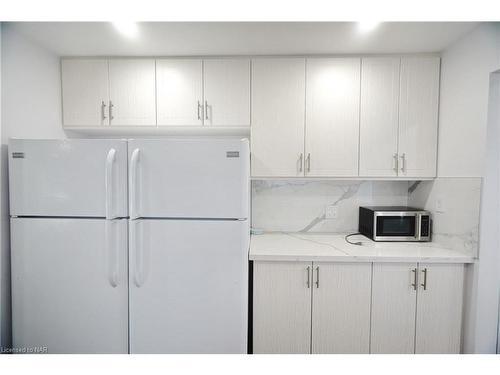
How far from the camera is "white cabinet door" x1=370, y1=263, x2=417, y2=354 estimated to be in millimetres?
1516

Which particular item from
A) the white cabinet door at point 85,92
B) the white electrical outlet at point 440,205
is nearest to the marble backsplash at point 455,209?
the white electrical outlet at point 440,205

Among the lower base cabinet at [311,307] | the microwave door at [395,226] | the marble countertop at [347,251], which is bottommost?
the lower base cabinet at [311,307]

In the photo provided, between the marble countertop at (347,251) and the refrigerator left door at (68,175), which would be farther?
the marble countertop at (347,251)

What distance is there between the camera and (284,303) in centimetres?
155

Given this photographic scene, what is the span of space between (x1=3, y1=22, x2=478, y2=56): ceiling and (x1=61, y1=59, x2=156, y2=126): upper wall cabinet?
0.28 feet

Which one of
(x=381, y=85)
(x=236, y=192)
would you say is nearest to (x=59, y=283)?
(x=236, y=192)

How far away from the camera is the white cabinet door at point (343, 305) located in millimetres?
1526

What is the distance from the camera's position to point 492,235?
1.45 meters

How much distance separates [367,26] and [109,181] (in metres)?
1.74

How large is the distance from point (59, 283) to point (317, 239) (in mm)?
1726

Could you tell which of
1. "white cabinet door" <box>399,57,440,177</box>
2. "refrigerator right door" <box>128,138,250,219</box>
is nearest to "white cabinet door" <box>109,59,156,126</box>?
"refrigerator right door" <box>128,138,250,219</box>

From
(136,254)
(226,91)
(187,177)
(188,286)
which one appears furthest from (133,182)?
(226,91)

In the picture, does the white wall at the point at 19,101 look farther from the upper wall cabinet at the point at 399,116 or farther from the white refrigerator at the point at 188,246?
the upper wall cabinet at the point at 399,116

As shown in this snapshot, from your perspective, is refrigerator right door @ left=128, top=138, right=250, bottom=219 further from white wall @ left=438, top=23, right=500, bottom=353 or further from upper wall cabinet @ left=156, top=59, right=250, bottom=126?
white wall @ left=438, top=23, right=500, bottom=353
